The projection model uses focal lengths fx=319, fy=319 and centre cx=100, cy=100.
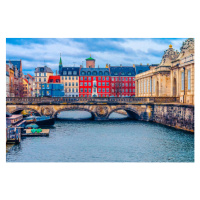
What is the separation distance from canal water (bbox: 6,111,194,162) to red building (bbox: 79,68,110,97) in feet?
257

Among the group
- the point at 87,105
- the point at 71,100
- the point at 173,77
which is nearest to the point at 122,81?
the point at 87,105

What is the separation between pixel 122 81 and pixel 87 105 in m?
64.6

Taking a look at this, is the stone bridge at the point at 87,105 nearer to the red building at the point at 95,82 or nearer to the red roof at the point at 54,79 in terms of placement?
the red building at the point at 95,82

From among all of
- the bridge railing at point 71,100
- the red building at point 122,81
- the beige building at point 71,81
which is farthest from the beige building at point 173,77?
Result: the beige building at point 71,81

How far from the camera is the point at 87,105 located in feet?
199

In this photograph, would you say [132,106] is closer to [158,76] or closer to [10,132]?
[158,76]

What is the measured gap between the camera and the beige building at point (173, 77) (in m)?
46.6

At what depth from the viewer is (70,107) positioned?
6031 centimetres

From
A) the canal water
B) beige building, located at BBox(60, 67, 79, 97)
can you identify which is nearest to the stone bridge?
the canal water

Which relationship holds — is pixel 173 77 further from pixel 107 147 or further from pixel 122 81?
pixel 122 81

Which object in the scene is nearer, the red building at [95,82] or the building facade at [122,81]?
the building facade at [122,81]

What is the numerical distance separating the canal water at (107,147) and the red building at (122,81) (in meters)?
75.9

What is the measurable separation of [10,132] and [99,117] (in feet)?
90.3
